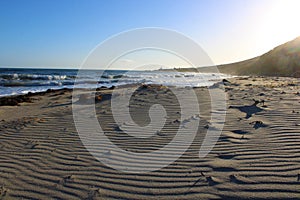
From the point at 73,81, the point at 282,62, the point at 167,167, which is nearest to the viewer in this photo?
the point at 167,167

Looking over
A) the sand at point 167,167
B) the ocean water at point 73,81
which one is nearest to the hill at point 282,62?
the ocean water at point 73,81

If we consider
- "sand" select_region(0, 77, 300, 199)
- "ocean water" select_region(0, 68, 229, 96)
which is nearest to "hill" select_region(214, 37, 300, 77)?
"ocean water" select_region(0, 68, 229, 96)

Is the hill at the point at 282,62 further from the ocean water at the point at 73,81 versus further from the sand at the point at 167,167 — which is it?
the sand at the point at 167,167

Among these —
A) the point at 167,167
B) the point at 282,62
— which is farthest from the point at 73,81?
the point at 282,62

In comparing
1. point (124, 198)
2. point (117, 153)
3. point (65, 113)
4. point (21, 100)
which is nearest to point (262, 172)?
point (124, 198)

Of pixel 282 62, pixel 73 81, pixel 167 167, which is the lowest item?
pixel 167 167

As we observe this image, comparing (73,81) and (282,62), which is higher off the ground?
(282,62)

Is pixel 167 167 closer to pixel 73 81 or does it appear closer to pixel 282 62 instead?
pixel 73 81

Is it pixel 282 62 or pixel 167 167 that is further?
pixel 282 62

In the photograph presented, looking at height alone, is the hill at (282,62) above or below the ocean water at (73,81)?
above

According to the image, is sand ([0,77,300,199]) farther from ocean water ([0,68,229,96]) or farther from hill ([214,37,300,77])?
hill ([214,37,300,77])

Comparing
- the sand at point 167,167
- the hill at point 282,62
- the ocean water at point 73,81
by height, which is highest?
the hill at point 282,62

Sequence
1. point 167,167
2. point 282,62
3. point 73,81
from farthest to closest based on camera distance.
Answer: point 282,62 → point 73,81 → point 167,167

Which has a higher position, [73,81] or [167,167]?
[73,81]
